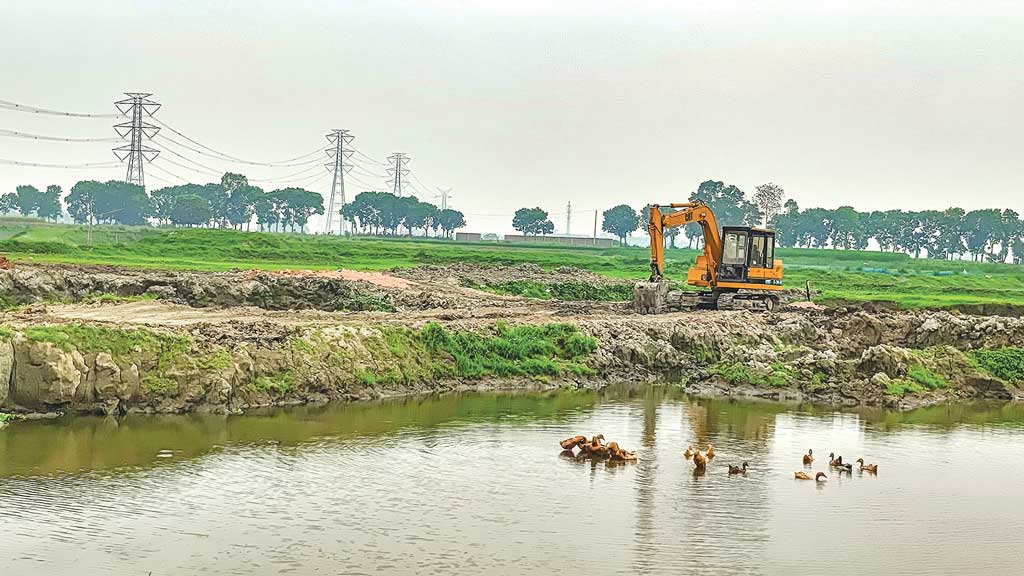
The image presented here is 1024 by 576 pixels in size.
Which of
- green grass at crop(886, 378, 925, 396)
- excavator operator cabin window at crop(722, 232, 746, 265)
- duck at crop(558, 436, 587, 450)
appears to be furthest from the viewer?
excavator operator cabin window at crop(722, 232, 746, 265)

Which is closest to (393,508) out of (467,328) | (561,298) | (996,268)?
(467,328)

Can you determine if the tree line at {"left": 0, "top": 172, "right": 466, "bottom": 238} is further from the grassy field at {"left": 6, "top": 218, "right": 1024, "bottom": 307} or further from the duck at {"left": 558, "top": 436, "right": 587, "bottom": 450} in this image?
the duck at {"left": 558, "top": 436, "right": 587, "bottom": 450}

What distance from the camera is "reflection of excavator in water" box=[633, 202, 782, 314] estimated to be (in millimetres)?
41875

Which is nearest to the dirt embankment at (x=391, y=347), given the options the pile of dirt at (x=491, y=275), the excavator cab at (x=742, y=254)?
the excavator cab at (x=742, y=254)

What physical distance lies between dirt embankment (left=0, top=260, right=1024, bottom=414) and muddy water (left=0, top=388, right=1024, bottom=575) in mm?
1135

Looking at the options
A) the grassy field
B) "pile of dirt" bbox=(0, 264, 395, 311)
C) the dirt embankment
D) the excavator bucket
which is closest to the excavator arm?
the excavator bucket

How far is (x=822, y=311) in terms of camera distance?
136 feet

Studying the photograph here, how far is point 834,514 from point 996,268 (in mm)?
100141

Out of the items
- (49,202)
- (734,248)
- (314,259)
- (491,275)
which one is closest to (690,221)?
(734,248)

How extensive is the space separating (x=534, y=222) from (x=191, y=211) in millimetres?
46025

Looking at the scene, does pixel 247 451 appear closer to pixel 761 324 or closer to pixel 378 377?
pixel 378 377

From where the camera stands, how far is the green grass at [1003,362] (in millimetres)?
32438

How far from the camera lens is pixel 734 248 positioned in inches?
1650

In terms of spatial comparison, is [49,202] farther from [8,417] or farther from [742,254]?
[8,417]
